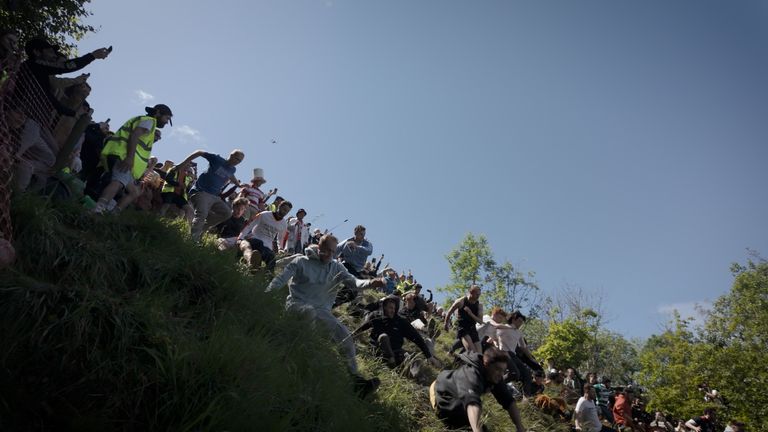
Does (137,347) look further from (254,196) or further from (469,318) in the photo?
(469,318)

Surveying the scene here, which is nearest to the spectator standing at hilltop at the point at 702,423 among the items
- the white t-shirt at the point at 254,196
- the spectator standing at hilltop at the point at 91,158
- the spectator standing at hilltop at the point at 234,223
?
the white t-shirt at the point at 254,196

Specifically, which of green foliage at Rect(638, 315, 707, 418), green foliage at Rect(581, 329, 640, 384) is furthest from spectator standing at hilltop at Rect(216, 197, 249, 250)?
green foliage at Rect(581, 329, 640, 384)

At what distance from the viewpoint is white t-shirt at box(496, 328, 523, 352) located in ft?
28.6

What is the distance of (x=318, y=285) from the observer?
5.19 meters

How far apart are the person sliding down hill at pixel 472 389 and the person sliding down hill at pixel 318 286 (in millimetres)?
1179

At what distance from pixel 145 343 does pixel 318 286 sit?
8.53ft

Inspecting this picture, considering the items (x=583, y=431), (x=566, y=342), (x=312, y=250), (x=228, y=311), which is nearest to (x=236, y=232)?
(x=312, y=250)

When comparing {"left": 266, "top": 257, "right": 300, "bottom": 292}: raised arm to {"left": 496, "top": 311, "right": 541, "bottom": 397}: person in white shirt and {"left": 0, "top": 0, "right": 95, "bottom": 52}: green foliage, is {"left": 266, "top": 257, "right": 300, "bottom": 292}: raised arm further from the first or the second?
{"left": 0, "top": 0, "right": 95, "bottom": 52}: green foliage

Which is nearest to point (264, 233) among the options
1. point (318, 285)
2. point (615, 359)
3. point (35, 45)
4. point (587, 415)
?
point (318, 285)

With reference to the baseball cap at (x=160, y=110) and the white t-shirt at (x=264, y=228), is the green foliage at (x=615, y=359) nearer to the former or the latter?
the white t-shirt at (x=264, y=228)

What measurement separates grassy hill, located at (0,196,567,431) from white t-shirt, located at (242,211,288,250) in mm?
2527

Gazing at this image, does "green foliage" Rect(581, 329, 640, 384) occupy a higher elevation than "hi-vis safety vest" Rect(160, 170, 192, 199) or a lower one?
higher

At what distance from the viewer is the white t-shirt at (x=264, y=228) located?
713 cm

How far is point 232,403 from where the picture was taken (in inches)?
98.9
